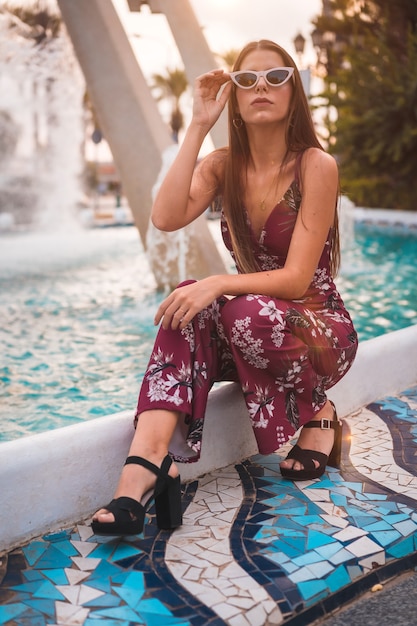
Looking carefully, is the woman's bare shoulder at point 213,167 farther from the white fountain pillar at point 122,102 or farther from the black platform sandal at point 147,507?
the white fountain pillar at point 122,102

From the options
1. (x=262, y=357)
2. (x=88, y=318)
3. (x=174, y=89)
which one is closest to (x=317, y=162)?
(x=262, y=357)

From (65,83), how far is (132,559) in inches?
792

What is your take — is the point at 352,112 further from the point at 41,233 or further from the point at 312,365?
the point at 312,365

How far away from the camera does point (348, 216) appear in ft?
35.0

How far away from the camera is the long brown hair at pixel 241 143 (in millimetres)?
2844

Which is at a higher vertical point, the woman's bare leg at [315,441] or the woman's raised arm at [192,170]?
the woman's raised arm at [192,170]

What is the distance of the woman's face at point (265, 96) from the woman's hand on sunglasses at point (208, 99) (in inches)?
4.6

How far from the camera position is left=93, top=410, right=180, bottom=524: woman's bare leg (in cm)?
236

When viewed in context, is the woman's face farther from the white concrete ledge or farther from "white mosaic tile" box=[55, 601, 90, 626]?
"white mosaic tile" box=[55, 601, 90, 626]

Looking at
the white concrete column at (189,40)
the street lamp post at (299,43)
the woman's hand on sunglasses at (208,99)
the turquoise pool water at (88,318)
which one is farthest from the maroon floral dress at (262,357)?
the street lamp post at (299,43)

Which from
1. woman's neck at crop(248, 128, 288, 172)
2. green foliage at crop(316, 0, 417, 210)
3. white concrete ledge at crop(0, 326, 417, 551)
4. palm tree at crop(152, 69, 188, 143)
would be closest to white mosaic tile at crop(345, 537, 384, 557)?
white concrete ledge at crop(0, 326, 417, 551)

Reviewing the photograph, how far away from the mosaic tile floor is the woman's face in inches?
51.1

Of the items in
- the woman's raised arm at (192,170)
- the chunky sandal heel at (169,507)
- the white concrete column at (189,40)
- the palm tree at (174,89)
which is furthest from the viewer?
the palm tree at (174,89)

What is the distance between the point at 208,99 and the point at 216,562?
1.68m
